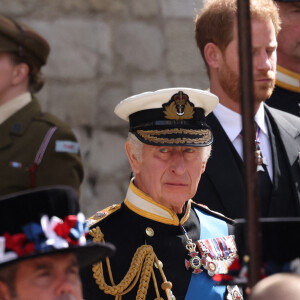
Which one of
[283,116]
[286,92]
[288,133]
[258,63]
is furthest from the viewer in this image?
[286,92]

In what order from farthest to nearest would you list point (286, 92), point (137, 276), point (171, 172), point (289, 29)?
point (286, 92) < point (289, 29) < point (171, 172) < point (137, 276)

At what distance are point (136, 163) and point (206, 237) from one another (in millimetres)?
391

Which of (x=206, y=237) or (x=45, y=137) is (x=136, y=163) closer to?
(x=206, y=237)

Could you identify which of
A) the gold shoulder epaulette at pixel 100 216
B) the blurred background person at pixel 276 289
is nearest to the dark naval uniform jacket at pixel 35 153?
the gold shoulder epaulette at pixel 100 216

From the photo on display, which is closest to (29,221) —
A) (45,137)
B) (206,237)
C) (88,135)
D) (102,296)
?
(102,296)

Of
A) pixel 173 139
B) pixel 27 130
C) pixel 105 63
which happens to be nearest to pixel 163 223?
pixel 173 139

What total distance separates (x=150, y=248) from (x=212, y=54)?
3.84 feet

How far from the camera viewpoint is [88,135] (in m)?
6.78

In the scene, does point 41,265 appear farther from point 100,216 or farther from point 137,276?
point 100,216

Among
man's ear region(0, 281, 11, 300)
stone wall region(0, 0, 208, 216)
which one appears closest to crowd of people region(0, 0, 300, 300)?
man's ear region(0, 281, 11, 300)

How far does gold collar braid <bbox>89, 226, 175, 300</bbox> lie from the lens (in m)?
4.36

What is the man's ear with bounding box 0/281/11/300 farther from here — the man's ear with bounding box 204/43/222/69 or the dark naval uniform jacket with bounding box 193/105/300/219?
the man's ear with bounding box 204/43/222/69

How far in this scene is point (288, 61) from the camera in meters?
6.07

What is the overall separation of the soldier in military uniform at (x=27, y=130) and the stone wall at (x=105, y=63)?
1.34 meters
